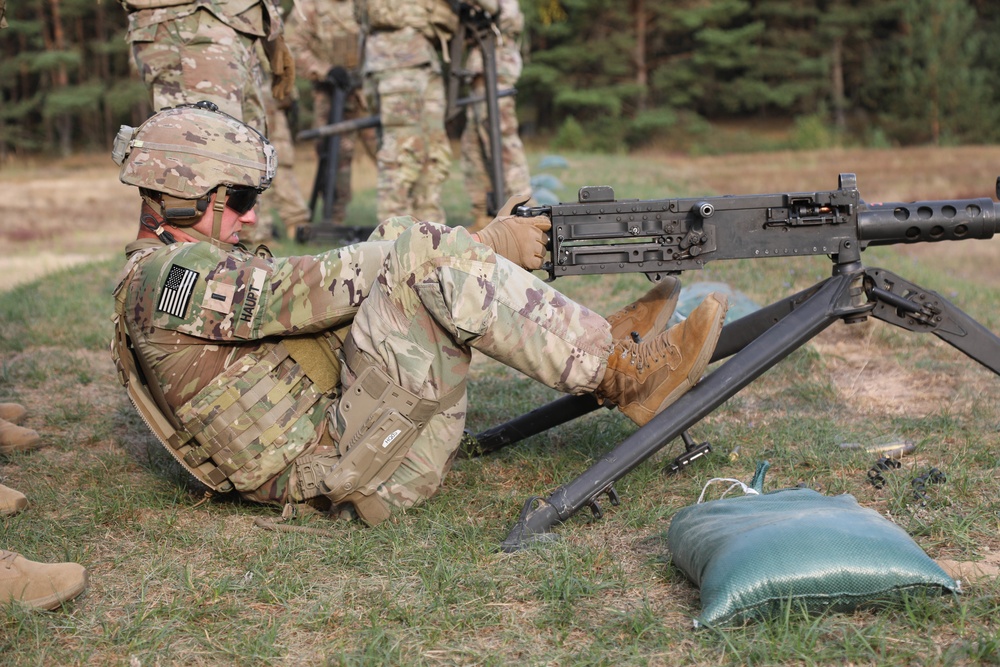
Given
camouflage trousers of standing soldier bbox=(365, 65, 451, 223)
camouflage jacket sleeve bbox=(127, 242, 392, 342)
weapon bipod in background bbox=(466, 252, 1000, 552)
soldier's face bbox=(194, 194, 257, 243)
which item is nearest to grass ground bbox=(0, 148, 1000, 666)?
weapon bipod in background bbox=(466, 252, 1000, 552)

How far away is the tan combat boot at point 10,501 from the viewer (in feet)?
13.3

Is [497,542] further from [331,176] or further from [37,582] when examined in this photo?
[331,176]

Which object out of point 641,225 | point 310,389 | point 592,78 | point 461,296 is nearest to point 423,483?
point 310,389

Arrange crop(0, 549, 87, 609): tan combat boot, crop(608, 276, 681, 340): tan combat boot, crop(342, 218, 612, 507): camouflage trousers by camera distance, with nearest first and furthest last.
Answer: crop(0, 549, 87, 609): tan combat boot
crop(342, 218, 612, 507): camouflage trousers
crop(608, 276, 681, 340): tan combat boot

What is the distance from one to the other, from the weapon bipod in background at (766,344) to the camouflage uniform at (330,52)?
8.27 metres

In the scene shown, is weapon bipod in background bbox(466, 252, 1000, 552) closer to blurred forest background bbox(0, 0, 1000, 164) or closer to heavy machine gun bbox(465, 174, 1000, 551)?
heavy machine gun bbox(465, 174, 1000, 551)

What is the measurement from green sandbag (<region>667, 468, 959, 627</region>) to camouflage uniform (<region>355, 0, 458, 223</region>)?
6.85 meters

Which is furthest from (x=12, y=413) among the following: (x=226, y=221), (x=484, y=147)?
(x=484, y=147)

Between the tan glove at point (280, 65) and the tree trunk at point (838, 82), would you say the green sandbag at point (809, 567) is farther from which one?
the tree trunk at point (838, 82)

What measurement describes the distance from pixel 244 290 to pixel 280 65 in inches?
168

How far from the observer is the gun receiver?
372 centimetres

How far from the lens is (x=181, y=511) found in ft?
13.5

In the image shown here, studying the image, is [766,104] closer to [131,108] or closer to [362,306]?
[131,108]

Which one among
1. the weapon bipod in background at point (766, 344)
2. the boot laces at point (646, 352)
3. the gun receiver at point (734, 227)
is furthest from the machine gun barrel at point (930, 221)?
the boot laces at point (646, 352)
